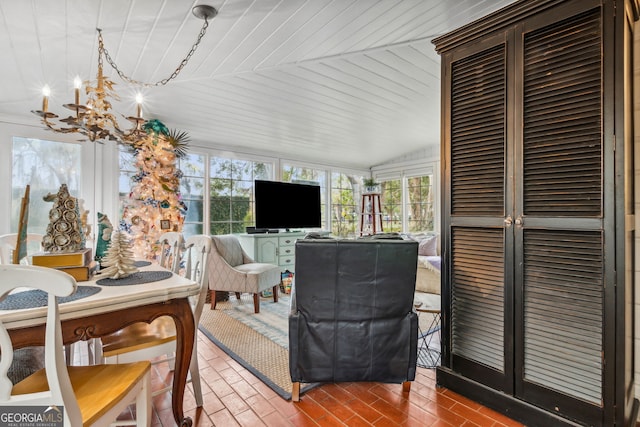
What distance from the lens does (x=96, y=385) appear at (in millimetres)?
1257

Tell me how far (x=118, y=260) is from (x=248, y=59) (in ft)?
6.20

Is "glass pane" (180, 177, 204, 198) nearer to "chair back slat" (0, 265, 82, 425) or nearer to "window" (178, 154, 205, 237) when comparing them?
"window" (178, 154, 205, 237)

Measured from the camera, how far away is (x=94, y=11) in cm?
184

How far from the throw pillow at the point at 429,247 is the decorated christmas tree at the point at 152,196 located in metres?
3.55

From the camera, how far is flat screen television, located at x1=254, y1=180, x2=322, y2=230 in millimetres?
4882

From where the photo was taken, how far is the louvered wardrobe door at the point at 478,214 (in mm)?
1812

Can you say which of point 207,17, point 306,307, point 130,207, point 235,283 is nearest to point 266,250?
Answer: point 235,283

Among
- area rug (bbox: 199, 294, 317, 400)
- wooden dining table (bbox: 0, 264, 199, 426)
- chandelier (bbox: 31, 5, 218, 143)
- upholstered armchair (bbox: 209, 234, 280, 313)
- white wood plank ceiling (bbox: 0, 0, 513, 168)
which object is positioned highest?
white wood plank ceiling (bbox: 0, 0, 513, 168)

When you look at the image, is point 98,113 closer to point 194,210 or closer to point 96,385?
point 96,385

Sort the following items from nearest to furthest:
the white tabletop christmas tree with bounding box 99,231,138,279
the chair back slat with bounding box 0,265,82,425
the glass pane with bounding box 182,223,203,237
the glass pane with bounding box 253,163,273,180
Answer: the chair back slat with bounding box 0,265,82,425 → the white tabletop christmas tree with bounding box 99,231,138,279 → the glass pane with bounding box 182,223,203,237 → the glass pane with bounding box 253,163,273,180

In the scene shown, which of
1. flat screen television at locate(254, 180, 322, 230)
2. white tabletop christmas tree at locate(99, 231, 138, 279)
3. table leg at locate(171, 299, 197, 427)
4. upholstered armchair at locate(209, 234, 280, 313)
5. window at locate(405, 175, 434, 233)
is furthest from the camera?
window at locate(405, 175, 434, 233)

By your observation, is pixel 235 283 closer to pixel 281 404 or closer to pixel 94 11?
pixel 281 404

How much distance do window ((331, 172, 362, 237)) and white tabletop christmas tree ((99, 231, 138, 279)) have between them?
4911 mm

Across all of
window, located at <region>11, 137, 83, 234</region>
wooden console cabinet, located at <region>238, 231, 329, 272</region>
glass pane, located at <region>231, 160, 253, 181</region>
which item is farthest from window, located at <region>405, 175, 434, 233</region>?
window, located at <region>11, 137, 83, 234</region>
